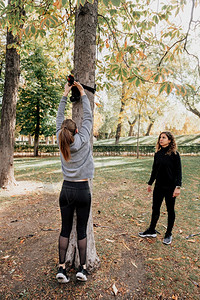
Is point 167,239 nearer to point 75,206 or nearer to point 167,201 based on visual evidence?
point 167,201

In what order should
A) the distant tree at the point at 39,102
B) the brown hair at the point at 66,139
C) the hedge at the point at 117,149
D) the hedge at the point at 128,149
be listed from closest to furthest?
the brown hair at the point at 66,139, the distant tree at the point at 39,102, the hedge at the point at 128,149, the hedge at the point at 117,149

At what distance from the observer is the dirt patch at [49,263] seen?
2.27 meters

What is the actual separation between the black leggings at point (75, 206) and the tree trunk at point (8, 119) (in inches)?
196

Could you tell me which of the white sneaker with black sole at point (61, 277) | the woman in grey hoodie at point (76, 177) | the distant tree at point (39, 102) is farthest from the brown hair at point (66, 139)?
the distant tree at point (39, 102)

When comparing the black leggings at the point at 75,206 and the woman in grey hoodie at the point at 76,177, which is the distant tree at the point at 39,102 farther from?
the black leggings at the point at 75,206

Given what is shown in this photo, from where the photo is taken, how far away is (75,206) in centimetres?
228

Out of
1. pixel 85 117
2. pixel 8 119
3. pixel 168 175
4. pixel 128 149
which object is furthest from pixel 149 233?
pixel 128 149

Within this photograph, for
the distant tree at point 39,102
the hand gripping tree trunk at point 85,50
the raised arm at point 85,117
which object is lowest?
the raised arm at point 85,117

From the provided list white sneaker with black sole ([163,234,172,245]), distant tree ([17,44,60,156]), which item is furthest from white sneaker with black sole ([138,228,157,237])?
distant tree ([17,44,60,156])

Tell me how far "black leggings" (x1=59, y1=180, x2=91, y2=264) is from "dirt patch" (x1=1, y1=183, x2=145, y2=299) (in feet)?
1.17

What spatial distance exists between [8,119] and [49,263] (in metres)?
5.17

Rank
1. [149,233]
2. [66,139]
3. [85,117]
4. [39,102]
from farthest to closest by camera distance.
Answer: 1. [39,102]
2. [149,233]
3. [85,117]
4. [66,139]

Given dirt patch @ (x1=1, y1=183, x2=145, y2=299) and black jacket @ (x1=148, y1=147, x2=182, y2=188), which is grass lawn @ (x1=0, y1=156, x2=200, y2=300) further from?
black jacket @ (x1=148, y1=147, x2=182, y2=188)

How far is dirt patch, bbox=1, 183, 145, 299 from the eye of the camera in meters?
2.27
